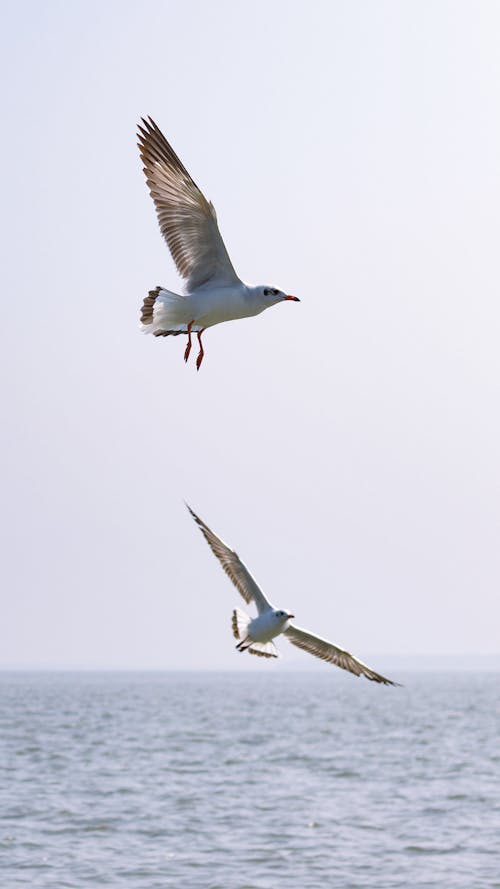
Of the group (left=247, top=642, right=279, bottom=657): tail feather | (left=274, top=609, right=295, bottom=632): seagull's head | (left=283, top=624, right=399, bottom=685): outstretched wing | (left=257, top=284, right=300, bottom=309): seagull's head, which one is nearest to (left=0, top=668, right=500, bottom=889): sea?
(left=283, top=624, right=399, bottom=685): outstretched wing

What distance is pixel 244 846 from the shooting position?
34.0 metres

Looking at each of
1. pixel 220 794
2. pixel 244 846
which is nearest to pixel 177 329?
pixel 244 846

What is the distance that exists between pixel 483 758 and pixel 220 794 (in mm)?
16943

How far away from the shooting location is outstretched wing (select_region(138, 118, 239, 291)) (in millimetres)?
10891

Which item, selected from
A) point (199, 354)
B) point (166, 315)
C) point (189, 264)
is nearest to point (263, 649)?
point (189, 264)

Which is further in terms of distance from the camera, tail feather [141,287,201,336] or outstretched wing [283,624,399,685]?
outstretched wing [283,624,399,685]

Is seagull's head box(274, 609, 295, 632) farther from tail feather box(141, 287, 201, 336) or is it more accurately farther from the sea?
the sea

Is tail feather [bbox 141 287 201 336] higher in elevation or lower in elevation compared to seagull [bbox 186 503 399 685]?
higher

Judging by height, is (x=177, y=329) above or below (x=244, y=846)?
above

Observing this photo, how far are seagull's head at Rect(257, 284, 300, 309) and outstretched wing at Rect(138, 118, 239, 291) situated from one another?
633mm

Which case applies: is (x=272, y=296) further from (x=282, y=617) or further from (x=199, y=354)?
(x=282, y=617)

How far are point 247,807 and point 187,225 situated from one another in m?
32.6

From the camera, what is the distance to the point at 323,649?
66.5ft

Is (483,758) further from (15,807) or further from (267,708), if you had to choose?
(267,708)
